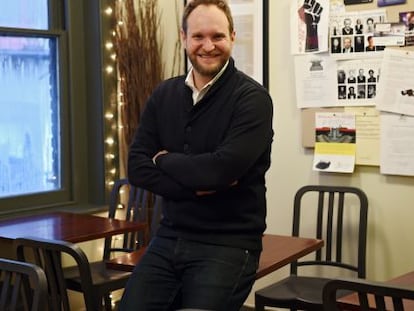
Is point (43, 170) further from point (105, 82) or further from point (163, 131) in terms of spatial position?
point (163, 131)

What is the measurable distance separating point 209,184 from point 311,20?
177cm

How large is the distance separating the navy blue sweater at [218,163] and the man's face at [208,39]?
0.05 meters

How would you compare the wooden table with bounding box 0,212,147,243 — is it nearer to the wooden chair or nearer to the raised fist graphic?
the wooden chair

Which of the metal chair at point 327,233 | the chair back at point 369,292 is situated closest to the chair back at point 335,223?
the metal chair at point 327,233

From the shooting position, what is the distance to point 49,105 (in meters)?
4.07

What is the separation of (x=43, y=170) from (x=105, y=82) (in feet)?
2.11

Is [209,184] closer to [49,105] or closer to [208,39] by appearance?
[208,39]

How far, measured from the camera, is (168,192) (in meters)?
2.24

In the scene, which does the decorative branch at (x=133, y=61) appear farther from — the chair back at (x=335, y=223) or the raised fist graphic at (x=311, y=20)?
the chair back at (x=335, y=223)

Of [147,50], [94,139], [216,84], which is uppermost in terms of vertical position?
[147,50]

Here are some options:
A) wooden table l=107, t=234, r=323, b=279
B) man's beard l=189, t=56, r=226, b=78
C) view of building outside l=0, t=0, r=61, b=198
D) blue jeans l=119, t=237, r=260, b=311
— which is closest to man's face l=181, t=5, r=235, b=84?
man's beard l=189, t=56, r=226, b=78

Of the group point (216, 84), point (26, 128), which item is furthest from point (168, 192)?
point (26, 128)

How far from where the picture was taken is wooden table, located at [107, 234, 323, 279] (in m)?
2.46

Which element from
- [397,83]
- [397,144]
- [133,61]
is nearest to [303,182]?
[397,144]
